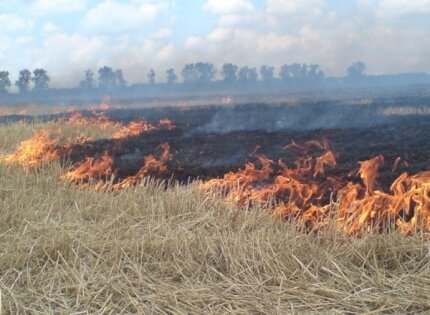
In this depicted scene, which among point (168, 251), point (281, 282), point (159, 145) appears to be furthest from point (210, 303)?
point (159, 145)

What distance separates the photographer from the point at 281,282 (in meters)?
Result: 3.73

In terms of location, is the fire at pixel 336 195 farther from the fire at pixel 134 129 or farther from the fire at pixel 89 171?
the fire at pixel 134 129

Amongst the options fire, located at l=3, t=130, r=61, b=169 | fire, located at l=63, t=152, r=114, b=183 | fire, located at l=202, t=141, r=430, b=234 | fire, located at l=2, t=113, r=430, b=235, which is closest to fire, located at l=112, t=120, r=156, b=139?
fire, located at l=3, t=130, r=61, b=169

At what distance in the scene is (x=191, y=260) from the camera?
420 centimetres

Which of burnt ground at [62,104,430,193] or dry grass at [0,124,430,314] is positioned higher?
burnt ground at [62,104,430,193]

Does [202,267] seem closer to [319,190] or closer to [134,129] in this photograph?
[319,190]

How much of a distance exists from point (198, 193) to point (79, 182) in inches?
92.2

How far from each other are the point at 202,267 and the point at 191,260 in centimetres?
11

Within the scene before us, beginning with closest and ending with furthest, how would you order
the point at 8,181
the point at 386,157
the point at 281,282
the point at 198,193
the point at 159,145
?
the point at 281,282 → the point at 198,193 → the point at 8,181 → the point at 386,157 → the point at 159,145

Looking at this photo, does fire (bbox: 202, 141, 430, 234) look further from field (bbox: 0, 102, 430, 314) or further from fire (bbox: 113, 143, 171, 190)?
fire (bbox: 113, 143, 171, 190)

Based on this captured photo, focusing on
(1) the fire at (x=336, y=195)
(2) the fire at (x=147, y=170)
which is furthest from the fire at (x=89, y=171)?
(1) the fire at (x=336, y=195)

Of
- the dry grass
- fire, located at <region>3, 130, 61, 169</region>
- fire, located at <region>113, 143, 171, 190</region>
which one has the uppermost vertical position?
fire, located at <region>3, 130, 61, 169</region>

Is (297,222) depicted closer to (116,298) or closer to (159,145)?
(116,298)

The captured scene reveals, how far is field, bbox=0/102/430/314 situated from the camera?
3605 millimetres
